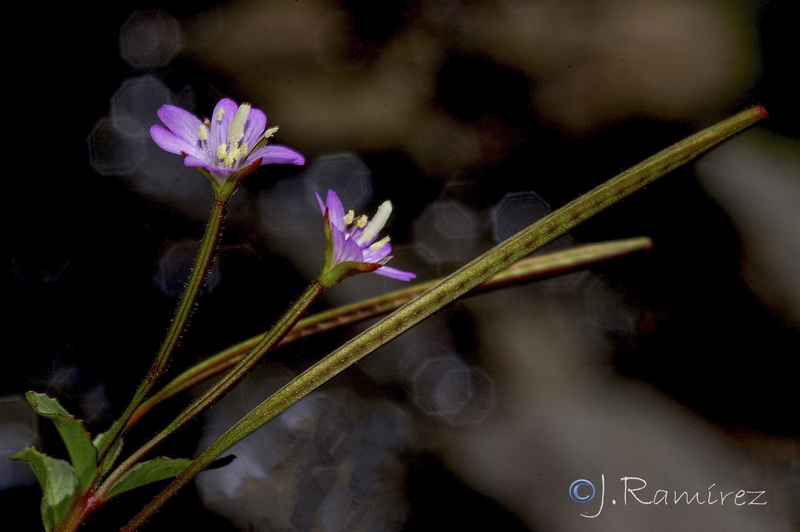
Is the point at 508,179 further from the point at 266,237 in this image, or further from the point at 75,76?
the point at 75,76

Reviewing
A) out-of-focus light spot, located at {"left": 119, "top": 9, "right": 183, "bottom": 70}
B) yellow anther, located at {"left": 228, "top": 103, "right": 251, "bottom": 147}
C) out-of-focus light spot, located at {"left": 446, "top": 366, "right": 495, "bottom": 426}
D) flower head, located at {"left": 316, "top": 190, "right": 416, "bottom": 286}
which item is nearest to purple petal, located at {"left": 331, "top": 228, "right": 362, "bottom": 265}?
flower head, located at {"left": 316, "top": 190, "right": 416, "bottom": 286}

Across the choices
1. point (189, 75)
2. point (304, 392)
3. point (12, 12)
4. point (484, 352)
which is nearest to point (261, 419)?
point (304, 392)

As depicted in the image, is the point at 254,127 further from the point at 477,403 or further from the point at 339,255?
the point at 477,403

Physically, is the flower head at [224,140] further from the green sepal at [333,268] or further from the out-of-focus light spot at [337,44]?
the out-of-focus light spot at [337,44]

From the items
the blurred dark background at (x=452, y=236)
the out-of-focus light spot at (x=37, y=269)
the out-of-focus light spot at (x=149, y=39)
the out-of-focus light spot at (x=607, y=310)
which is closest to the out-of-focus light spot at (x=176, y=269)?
the blurred dark background at (x=452, y=236)

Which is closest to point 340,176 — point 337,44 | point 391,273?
point 337,44

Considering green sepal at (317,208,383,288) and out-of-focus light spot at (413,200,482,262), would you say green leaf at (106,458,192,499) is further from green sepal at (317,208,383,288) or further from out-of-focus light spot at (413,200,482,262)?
out-of-focus light spot at (413,200,482,262)
